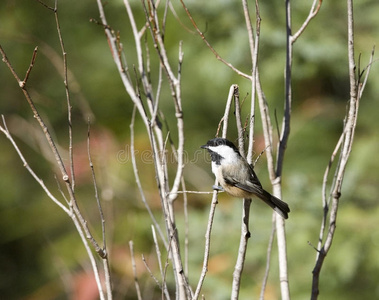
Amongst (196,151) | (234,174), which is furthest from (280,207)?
(196,151)

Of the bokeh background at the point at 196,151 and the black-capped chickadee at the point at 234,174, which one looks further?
the bokeh background at the point at 196,151

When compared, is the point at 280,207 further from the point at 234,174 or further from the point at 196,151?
the point at 196,151

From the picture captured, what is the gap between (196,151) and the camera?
→ 17.6 ft

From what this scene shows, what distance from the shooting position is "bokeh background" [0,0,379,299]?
12.7 ft

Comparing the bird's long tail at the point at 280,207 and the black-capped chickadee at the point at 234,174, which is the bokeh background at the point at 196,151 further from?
the bird's long tail at the point at 280,207

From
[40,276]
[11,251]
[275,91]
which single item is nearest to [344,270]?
[275,91]

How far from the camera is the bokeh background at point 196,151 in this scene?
388cm

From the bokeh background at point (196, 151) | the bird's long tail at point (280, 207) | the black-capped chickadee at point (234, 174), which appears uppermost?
the bokeh background at point (196, 151)

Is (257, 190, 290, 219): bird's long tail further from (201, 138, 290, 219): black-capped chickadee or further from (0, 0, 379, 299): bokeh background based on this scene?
(0, 0, 379, 299): bokeh background

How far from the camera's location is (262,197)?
243 centimetres

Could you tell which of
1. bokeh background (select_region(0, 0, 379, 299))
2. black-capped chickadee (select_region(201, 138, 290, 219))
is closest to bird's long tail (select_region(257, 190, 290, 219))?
black-capped chickadee (select_region(201, 138, 290, 219))

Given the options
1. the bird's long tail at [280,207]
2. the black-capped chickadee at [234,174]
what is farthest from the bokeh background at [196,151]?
the bird's long tail at [280,207]

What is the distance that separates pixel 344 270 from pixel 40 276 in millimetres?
3634

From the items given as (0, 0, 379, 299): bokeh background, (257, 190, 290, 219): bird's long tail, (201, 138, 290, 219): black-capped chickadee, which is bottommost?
(257, 190, 290, 219): bird's long tail
